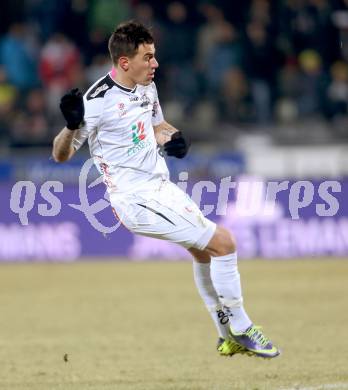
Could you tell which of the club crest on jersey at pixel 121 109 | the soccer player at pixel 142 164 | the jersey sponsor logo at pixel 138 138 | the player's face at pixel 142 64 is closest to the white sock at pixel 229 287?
the soccer player at pixel 142 164

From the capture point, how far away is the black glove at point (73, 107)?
23.1 ft

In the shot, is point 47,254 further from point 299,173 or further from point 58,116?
point 299,173

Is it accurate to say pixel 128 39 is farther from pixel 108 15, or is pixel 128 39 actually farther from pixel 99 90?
pixel 108 15

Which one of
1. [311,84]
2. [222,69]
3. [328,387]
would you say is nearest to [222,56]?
[222,69]

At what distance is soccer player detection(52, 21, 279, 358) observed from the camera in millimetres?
7484

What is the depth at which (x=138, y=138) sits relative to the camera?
767cm

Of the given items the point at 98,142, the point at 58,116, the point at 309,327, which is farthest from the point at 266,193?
the point at 98,142

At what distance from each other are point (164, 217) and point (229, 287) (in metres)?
0.69

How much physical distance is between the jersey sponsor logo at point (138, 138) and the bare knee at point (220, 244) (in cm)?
80

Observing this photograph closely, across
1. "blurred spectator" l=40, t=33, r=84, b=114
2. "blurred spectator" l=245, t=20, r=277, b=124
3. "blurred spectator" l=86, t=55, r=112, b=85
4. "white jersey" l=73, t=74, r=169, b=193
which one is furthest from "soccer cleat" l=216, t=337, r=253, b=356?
"blurred spectator" l=40, t=33, r=84, b=114

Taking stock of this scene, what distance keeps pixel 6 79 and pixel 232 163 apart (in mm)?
4366

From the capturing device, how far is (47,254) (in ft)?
56.8

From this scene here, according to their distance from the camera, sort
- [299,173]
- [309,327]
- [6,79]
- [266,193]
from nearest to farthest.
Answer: [309,327] < [266,193] < [299,173] < [6,79]

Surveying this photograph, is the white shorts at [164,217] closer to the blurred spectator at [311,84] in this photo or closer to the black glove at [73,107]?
the black glove at [73,107]
